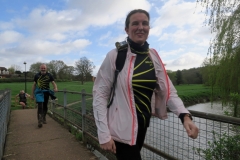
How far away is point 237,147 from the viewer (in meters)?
2.59

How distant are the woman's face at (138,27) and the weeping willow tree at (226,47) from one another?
25.3 feet

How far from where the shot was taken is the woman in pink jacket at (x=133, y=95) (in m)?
1.79

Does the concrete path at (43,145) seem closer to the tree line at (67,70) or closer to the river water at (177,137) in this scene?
the river water at (177,137)

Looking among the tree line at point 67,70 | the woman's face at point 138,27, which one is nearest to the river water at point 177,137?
the woman's face at point 138,27

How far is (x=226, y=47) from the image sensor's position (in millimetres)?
9617

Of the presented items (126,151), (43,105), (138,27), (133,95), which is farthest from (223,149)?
(43,105)

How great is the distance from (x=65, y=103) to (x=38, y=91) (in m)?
0.90

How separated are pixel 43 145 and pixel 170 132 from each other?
10.6 feet

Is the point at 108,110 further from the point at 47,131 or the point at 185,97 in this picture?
the point at 185,97

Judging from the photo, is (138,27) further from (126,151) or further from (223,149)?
(223,149)

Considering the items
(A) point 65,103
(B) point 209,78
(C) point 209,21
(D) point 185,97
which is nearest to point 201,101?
(D) point 185,97

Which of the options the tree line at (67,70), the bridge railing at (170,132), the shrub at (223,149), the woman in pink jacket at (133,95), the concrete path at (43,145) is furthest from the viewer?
the tree line at (67,70)

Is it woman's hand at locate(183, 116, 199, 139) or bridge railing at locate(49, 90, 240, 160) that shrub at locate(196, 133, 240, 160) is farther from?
woman's hand at locate(183, 116, 199, 139)

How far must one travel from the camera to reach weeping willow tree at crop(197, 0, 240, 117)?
29.5 feet
